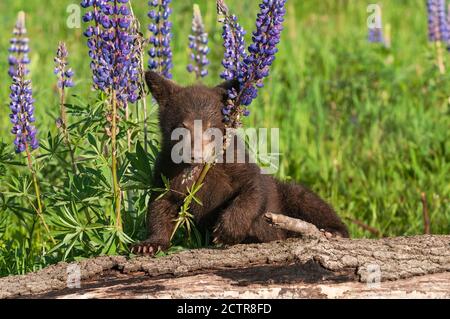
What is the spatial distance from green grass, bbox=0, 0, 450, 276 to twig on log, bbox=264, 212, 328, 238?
1321 millimetres

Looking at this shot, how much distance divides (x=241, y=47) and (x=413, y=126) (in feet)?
10.2

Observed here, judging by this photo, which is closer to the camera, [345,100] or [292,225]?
[292,225]

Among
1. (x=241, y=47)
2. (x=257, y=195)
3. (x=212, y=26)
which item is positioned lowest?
(x=257, y=195)

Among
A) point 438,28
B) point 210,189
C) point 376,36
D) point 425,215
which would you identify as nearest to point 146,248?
point 210,189

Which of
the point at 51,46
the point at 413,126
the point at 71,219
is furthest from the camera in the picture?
the point at 51,46

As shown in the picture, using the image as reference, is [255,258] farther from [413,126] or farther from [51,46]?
[51,46]

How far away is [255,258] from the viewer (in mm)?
4273

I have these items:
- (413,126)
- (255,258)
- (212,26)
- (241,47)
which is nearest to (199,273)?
(255,258)

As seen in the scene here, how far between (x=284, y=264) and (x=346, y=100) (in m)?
4.31

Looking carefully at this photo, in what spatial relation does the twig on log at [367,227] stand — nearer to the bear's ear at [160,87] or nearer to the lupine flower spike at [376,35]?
the bear's ear at [160,87]

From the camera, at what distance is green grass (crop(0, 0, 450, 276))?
6762 mm

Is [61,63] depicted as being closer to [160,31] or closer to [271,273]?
[160,31]

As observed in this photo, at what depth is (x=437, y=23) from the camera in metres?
7.94

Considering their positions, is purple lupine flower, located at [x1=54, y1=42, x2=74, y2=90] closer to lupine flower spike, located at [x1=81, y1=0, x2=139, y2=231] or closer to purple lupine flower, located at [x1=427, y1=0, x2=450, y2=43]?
lupine flower spike, located at [x1=81, y1=0, x2=139, y2=231]
